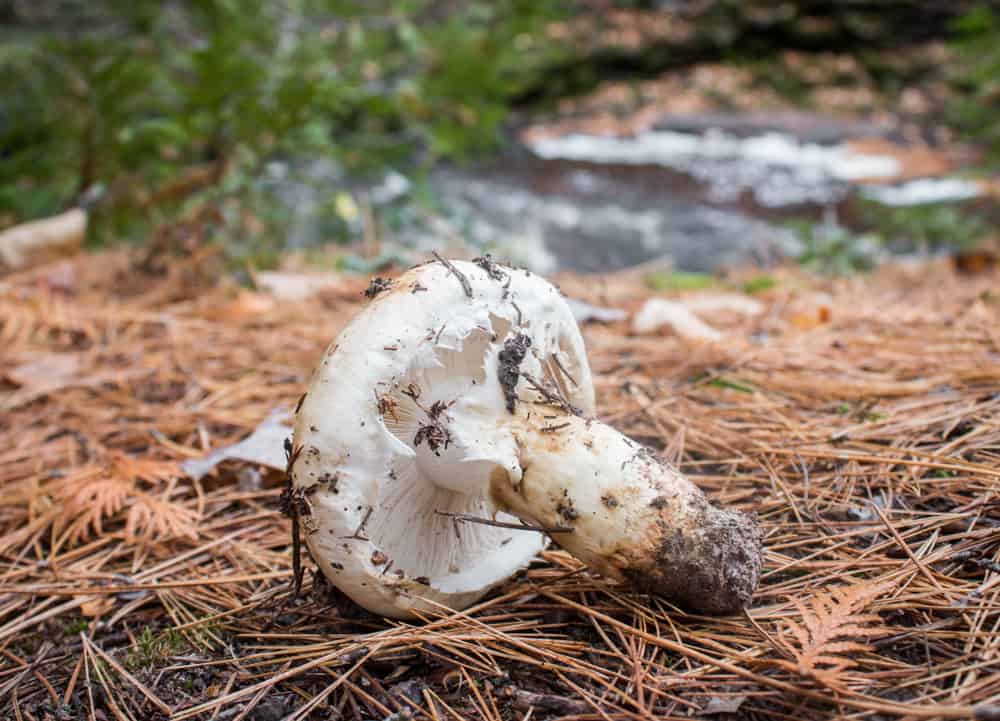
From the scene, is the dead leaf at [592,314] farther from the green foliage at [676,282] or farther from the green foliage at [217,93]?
the green foliage at [217,93]

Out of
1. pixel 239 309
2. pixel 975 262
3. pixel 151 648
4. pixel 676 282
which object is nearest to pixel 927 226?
pixel 975 262

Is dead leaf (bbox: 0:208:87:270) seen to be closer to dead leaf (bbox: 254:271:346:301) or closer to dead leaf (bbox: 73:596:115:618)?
dead leaf (bbox: 254:271:346:301)

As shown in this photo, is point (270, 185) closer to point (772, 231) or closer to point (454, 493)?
point (772, 231)

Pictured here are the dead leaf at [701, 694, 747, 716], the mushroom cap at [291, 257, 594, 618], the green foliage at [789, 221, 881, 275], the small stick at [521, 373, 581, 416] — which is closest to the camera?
the dead leaf at [701, 694, 747, 716]

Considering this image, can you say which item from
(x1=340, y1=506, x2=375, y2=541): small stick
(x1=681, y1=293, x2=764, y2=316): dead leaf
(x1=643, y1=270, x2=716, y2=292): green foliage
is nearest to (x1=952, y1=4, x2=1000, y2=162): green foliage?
(x1=643, y1=270, x2=716, y2=292): green foliage

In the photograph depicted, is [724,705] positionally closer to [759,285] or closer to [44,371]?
[44,371]

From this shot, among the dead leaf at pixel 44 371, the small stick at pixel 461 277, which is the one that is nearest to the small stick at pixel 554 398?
the small stick at pixel 461 277
